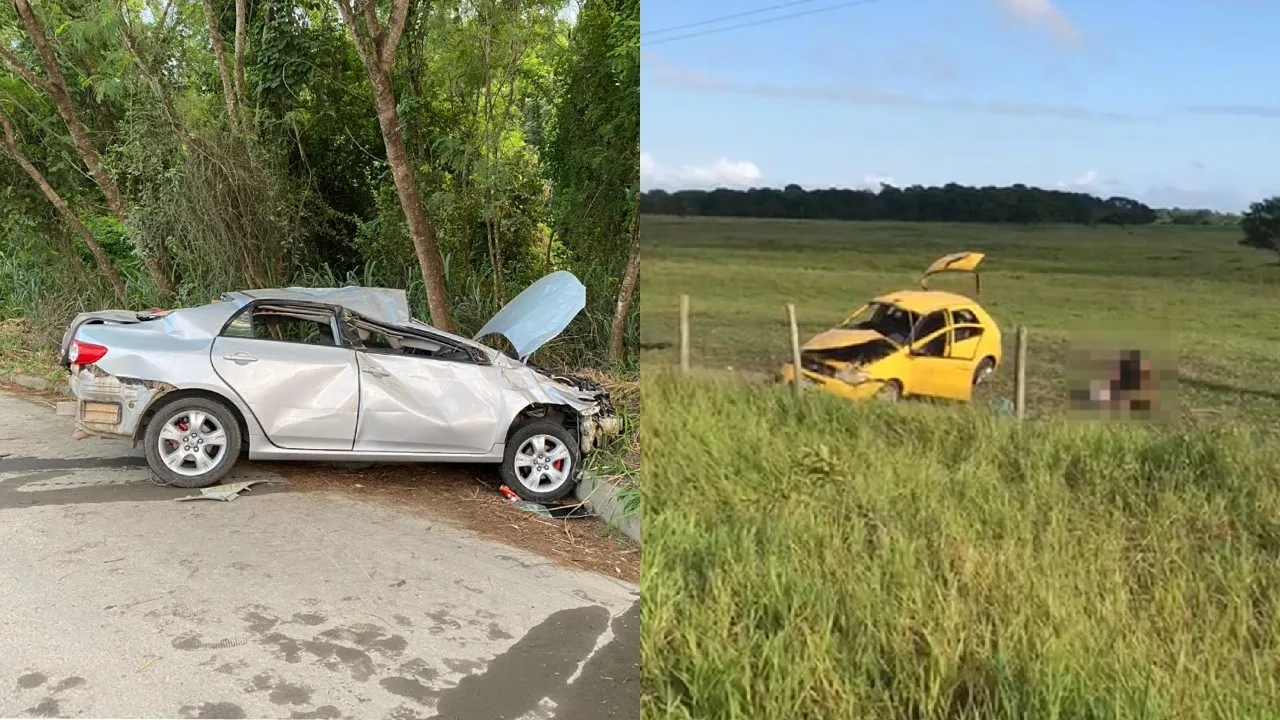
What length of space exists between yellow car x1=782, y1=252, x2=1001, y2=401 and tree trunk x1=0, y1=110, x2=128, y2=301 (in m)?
9.73

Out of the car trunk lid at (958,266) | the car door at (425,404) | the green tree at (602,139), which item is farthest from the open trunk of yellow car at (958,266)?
the green tree at (602,139)

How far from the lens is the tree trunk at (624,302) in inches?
220

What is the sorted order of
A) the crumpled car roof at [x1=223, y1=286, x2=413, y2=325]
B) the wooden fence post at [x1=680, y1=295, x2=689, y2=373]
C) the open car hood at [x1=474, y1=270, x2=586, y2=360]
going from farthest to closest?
the open car hood at [x1=474, y1=270, x2=586, y2=360] < the crumpled car roof at [x1=223, y1=286, x2=413, y2=325] < the wooden fence post at [x1=680, y1=295, x2=689, y2=373]

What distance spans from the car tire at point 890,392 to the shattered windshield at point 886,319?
59 millimetres

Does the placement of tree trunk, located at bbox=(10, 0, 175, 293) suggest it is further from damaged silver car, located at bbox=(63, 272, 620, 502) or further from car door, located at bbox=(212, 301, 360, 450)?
car door, located at bbox=(212, 301, 360, 450)


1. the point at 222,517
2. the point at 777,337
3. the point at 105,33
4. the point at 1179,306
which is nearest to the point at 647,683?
the point at 777,337

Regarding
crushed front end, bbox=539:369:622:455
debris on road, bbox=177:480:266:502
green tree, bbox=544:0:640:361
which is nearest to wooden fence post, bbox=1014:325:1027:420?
crushed front end, bbox=539:369:622:455

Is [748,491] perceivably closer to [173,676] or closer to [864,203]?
[864,203]

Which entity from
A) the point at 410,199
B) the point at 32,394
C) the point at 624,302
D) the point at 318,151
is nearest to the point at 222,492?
the point at 410,199

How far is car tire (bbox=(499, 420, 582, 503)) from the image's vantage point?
5086mm

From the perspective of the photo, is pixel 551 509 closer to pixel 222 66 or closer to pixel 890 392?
pixel 890 392

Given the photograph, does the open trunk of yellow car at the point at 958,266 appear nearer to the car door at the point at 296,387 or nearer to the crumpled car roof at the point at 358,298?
the car door at the point at 296,387

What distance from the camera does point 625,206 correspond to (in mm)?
6199

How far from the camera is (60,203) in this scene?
8828mm
